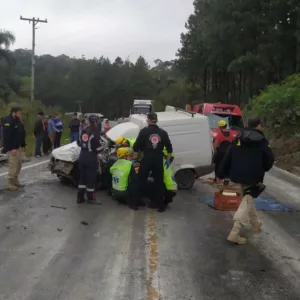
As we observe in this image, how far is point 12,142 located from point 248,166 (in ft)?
18.6

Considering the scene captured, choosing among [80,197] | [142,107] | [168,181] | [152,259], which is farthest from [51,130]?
[142,107]

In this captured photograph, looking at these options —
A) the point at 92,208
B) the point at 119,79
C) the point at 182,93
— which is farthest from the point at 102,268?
the point at 119,79

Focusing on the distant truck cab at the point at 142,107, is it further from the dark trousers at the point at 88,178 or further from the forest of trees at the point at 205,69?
the dark trousers at the point at 88,178

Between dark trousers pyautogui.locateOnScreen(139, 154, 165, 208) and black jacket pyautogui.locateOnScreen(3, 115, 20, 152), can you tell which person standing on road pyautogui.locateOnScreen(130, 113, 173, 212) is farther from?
black jacket pyautogui.locateOnScreen(3, 115, 20, 152)

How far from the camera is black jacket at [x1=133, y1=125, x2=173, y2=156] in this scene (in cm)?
937

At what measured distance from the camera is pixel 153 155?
9.38 metres

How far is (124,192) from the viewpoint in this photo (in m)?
9.75

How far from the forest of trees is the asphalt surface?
1625 centimetres

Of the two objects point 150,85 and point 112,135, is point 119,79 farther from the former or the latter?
point 112,135

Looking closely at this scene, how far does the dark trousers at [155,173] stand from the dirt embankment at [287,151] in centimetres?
879

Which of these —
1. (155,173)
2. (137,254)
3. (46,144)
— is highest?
(155,173)

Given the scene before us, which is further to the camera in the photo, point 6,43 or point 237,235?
point 6,43

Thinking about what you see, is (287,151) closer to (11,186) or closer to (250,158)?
(11,186)

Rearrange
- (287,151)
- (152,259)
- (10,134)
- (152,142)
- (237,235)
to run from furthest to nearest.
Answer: (287,151), (10,134), (152,142), (237,235), (152,259)
